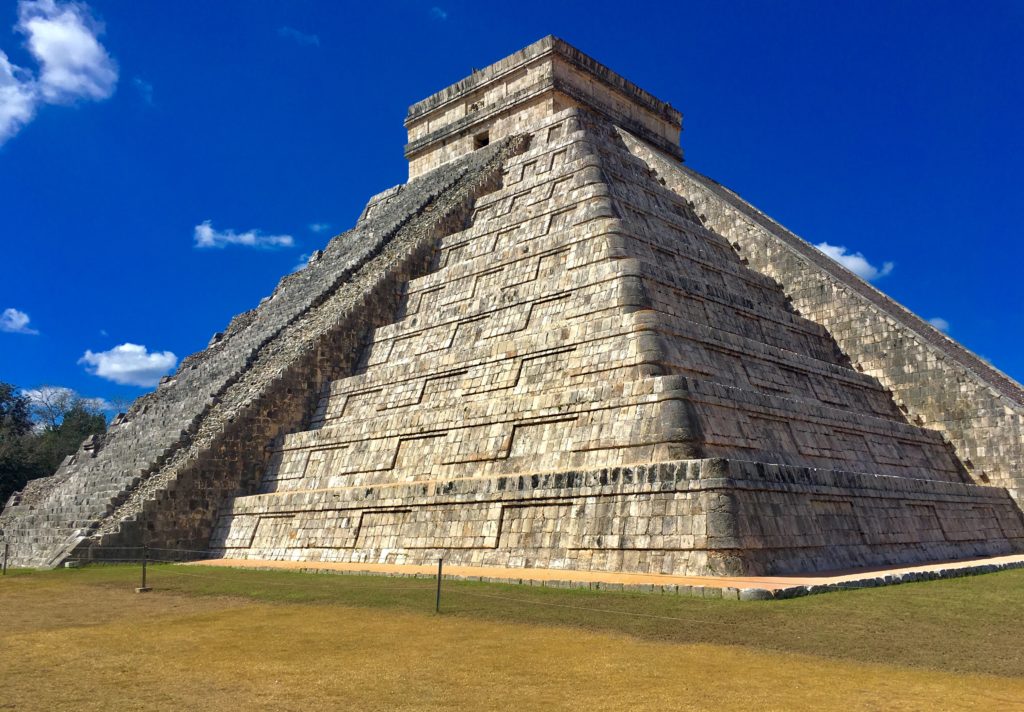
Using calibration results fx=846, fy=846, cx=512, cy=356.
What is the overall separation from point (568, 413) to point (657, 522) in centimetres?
251

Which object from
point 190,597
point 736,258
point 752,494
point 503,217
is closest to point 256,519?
point 190,597

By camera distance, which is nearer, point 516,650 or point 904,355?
point 516,650

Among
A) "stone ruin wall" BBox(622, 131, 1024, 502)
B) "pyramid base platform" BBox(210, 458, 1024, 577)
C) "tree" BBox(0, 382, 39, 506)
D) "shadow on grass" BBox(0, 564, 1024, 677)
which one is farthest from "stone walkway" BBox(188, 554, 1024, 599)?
"tree" BBox(0, 382, 39, 506)

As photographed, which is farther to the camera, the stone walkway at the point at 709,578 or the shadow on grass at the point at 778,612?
the stone walkway at the point at 709,578

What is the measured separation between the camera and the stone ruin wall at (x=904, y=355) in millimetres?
15438

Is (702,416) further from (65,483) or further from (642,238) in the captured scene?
(65,483)

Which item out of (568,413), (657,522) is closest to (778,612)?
(657,522)

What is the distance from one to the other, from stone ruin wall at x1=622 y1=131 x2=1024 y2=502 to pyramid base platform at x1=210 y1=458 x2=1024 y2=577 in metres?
1.29

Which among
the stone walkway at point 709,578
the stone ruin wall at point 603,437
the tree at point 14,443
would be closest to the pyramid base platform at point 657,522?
the stone ruin wall at point 603,437

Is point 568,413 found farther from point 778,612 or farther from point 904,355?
point 904,355

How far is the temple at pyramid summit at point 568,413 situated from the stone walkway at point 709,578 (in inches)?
13.3

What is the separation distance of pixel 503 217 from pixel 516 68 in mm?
8049

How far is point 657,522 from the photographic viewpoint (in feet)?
32.0

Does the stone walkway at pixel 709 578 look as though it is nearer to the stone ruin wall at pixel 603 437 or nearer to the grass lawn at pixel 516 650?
the grass lawn at pixel 516 650
